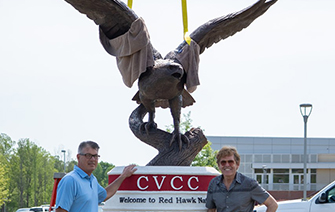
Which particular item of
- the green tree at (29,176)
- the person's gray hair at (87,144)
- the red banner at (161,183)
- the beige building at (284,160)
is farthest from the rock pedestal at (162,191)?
the green tree at (29,176)

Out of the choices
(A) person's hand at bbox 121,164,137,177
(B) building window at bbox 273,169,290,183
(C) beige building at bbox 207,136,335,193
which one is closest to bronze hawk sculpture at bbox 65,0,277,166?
(A) person's hand at bbox 121,164,137,177

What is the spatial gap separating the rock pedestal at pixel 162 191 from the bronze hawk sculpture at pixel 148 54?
822 mm

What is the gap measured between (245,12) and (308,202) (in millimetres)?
4856

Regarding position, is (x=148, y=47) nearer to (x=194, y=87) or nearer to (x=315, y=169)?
(x=194, y=87)

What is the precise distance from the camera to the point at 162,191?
7.16 meters

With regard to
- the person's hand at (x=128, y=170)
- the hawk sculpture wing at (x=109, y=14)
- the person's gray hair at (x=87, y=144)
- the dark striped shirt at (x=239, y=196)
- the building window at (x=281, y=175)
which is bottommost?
the dark striped shirt at (x=239, y=196)

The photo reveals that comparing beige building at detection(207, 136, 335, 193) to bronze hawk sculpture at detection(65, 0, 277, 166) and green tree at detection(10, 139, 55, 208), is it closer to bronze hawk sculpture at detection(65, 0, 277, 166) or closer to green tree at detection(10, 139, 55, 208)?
green tree at detection(10, 139, 55, 208)

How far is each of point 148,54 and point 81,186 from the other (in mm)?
2796

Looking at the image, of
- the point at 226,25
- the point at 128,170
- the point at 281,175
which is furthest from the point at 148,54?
the point at 281,175

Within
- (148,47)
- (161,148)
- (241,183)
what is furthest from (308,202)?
(241,183)

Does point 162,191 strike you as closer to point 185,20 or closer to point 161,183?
point 161,183

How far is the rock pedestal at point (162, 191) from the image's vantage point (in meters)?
7.14

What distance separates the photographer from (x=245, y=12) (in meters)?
8.52

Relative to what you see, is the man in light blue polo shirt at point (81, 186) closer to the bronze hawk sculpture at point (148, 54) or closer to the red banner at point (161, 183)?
the red banner at point (161, 183)
